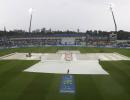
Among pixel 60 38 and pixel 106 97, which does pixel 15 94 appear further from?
pixel 60 38

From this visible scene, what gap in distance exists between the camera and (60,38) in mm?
152375

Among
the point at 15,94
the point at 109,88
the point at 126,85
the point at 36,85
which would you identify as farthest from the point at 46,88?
the point at 126,85

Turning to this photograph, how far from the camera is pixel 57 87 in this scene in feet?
69.4

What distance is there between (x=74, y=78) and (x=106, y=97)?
7472 mm

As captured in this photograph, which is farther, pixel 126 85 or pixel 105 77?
pixel 105 77

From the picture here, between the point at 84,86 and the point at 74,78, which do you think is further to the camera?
the point at 74,78

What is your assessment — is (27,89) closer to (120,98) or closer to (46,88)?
(46,88)

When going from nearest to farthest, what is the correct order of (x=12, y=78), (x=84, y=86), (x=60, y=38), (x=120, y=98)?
(x=120, y=98)
(x=84, y=86)
(x=12, y=78)
(x=60, y=38)

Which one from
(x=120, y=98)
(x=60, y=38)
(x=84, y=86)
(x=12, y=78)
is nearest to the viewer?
(x=120, y=98)

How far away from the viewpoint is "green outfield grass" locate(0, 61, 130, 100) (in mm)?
18250

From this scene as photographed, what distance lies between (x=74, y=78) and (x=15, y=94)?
7882 mm

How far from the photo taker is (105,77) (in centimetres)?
2581

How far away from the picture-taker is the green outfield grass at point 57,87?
18.2 metres

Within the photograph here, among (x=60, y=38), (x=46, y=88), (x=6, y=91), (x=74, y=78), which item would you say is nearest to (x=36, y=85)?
(x=46, y=88)
